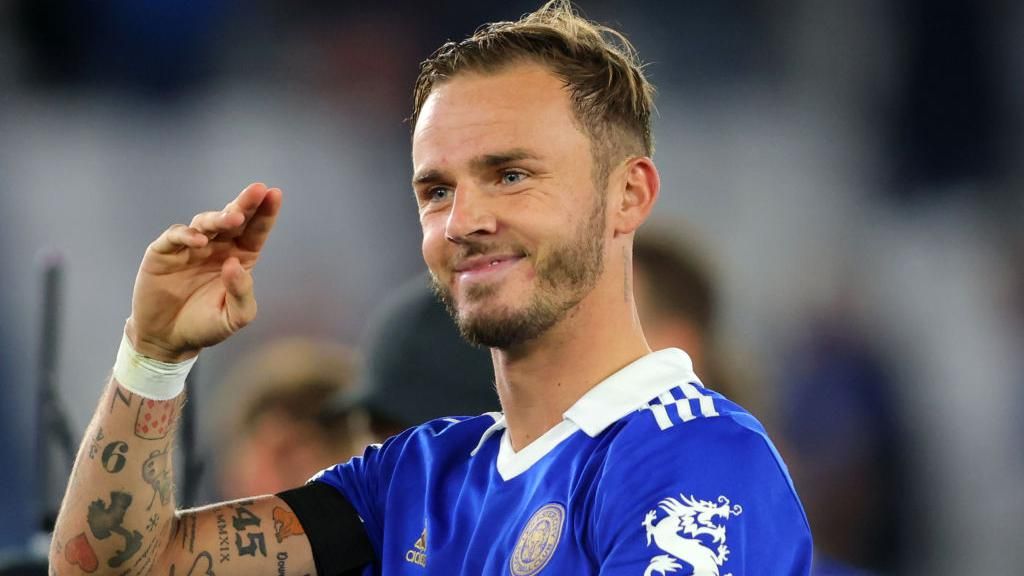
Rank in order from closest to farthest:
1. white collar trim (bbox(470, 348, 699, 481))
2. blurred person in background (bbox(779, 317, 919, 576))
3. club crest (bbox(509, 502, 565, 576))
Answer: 1. club crest (bbox(509, 502, 565, 576))
2. white collar trim (bbox(470, 348, 699, 481))
3. blurred person in background (bbox(779, 317, 919, 576))

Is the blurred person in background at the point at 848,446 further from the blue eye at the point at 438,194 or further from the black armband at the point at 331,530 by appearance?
the blue eye at the point at 438,194

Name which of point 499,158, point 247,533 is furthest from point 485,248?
point 247,533

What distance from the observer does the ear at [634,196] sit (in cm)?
195

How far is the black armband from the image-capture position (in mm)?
2047

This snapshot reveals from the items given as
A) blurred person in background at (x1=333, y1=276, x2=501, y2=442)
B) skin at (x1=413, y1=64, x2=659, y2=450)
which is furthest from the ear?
blurred person in background at (x1=333, y1=276, x2=501, y2=442)

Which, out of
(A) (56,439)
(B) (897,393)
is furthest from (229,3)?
(B) (897,393)

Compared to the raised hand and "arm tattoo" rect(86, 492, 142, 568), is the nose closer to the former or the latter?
the raised hand

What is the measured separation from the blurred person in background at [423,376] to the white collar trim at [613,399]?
982mm

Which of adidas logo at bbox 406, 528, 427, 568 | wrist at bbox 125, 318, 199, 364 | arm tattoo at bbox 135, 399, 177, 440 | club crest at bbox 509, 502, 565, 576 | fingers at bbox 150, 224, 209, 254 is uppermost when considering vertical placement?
fingers at bbox 150, 224, 209, 254

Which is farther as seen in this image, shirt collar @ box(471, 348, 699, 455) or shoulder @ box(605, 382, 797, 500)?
shirt collar @ box(471, 348, 699, 455)

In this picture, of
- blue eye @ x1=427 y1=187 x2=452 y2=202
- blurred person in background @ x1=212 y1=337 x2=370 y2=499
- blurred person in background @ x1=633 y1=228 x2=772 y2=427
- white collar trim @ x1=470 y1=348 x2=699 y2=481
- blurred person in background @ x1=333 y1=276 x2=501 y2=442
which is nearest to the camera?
white collar trim @ x1=470 y1=348 x2=699 y2=481

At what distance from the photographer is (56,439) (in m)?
3.78

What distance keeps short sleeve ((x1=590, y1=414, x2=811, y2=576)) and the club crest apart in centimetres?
6

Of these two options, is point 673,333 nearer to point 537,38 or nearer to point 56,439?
point 537,38
